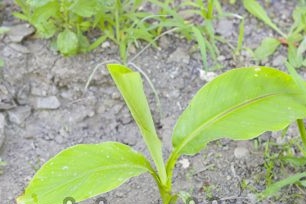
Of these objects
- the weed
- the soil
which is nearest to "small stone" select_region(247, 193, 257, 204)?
the soil

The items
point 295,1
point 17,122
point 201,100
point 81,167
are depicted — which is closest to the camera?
point 81,167

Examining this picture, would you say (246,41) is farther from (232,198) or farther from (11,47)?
(11,47)

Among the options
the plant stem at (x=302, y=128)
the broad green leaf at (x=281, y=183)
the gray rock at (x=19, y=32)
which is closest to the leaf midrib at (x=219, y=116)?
the plant stem at (x=302, y=128)

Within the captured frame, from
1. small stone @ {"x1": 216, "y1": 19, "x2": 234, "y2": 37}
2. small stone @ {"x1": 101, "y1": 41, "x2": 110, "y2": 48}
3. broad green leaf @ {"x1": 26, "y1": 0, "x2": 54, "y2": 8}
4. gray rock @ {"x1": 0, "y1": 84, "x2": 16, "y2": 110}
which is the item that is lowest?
gray rock @ {"x1": 0, "y1": 84, "x2": 16, "y2": 110}

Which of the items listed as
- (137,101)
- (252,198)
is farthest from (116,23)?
(252,198)

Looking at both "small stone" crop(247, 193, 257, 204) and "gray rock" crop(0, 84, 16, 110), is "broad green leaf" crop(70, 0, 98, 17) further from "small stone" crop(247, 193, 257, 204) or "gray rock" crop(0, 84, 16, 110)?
"small stone" crop(247, 193, 257, 204)

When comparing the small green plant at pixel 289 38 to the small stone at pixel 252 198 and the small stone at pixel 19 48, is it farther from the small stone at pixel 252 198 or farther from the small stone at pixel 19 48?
the small stone at pixel 19 48

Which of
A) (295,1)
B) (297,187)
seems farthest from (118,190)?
(295,1)
